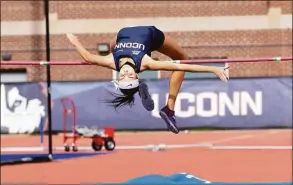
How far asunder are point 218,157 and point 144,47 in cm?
765

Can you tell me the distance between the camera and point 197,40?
25.6 m

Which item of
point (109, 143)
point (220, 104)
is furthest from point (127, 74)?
point (220, 104)

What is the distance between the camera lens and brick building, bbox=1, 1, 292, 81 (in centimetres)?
2531

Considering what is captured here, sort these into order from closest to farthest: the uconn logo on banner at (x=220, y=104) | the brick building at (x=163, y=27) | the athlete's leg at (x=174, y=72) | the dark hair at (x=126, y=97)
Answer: the dark hair at (x=126, y=97)
the athlete's leg at (x=174, y=72)
the uconn logo on banner at (x=220, y=104)
the brick building at (x=163, y=27)

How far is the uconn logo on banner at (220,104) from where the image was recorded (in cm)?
2116

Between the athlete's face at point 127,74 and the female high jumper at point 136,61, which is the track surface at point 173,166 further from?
the athlete's face at point 127,74

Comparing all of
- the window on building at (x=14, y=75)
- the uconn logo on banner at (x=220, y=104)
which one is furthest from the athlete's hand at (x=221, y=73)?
the window on building at (x=14, y=75)

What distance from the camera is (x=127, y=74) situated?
6586 mm

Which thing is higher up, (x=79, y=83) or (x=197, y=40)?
(x=197, y=40)

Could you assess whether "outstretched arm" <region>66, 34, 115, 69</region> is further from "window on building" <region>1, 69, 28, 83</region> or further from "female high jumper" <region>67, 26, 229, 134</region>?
"window on building" <region>1, 69, 28, 83</region>

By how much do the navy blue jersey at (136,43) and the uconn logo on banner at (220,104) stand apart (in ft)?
46.5

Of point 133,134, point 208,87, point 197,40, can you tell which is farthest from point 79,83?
point 197,40

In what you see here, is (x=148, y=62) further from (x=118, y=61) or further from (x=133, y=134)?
(x=133, y=134)

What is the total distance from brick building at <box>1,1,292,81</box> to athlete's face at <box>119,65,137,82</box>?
723 inches
